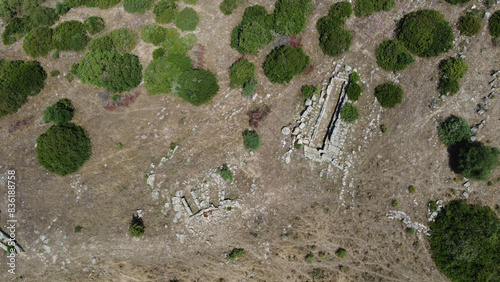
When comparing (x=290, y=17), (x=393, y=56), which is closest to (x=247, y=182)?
(x=290, y=17)

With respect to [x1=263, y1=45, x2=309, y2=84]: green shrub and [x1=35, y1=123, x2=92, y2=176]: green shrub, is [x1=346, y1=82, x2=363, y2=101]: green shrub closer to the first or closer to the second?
[x1=263, y1=45, x2=309, y2=84]: green shrub

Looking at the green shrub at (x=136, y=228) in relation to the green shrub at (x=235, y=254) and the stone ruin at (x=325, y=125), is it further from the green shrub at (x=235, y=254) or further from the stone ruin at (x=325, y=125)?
the stone ruin at (x=325, y=125)

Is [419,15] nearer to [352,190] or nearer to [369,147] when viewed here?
[369,147]

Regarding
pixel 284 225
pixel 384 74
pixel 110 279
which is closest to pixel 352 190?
pixel 284 225

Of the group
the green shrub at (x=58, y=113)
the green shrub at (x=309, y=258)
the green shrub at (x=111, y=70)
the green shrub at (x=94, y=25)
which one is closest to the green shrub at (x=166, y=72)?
the green shrub at (x=111, y=70)

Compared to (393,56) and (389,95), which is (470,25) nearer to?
(393,56)

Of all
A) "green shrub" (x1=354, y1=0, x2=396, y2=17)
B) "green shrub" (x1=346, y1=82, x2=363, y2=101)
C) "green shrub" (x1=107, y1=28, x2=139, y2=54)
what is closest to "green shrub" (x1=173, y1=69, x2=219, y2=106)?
"green shrub" (x1=107, y1=28, x2=139, y2=54)
